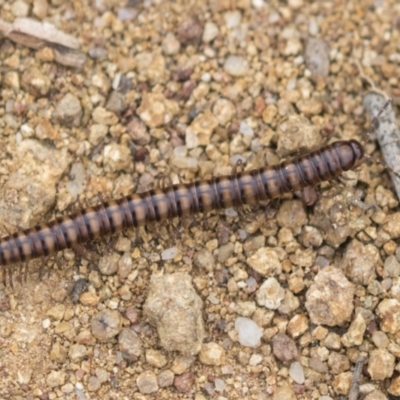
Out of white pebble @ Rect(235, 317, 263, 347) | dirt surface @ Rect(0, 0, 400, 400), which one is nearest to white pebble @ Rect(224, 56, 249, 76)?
dirt surface @ Rect(0, 0, 400, 400)

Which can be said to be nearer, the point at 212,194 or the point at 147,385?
the point at 147,385

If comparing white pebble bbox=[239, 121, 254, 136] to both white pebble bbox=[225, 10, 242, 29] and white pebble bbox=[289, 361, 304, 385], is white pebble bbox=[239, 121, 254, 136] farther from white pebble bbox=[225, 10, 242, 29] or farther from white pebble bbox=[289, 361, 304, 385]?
white pebble bbox=[289, 361, 304, 385]

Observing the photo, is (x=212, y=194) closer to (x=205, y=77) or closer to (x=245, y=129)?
(x=245, y=129)

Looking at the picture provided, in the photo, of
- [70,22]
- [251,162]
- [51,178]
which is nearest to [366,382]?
[251,162]

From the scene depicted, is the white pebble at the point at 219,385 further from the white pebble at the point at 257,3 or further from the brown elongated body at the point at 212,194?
the white pebble at the point at 257,3

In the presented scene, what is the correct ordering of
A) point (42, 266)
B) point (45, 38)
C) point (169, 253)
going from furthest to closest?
1. point (45, 38)
2. point (169, 253)
3. point (42, 266)

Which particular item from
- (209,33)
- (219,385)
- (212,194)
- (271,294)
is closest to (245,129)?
(212,194)

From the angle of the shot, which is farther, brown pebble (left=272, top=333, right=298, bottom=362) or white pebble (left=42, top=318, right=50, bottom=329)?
white pebble (left=42, top=318, right=50, bottom=329)
